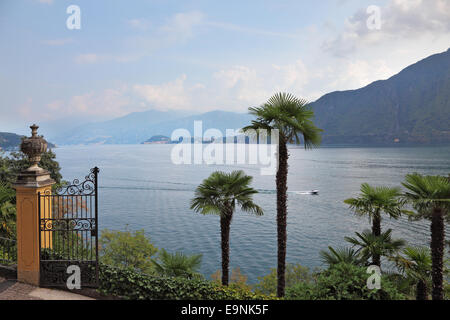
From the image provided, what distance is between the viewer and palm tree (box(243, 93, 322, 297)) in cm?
1003

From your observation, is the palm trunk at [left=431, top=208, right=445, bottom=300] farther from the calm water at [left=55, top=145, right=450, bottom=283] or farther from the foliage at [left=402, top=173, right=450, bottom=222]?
the calm water at [left=55, top=145, right=450, bottom=283]

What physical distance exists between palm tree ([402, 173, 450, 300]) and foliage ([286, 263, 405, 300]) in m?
2.07

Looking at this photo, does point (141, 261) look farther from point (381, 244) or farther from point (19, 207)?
point (381, 244)

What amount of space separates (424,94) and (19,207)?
734 ft

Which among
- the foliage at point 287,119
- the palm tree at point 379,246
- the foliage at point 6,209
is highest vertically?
the foliage at point 287,119

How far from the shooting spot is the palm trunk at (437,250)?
9.32 m

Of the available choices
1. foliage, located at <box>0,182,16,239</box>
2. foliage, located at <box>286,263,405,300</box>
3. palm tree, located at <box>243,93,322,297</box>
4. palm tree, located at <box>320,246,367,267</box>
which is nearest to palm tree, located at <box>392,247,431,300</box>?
palm tree, located at <box>320,246,367,267</box>

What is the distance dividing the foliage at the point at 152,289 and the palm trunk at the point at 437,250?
5.41m

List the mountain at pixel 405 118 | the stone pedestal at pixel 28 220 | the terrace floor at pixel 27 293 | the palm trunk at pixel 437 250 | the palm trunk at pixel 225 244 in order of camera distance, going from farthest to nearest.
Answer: the mountain at pixel 405 118 < the palm trunk at pixel 225 244 < the palm trunk at pixel 437 250 < the stone pedestal at pixel 28 220 < the terrace floor at pixel 27 293

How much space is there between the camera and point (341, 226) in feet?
129

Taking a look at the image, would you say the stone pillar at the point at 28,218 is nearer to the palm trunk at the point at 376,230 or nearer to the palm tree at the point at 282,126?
the palm tree at the point at 282,126

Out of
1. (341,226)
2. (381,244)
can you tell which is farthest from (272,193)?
(381,244)

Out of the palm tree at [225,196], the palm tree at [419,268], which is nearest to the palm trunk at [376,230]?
the palm tree at [419,268]

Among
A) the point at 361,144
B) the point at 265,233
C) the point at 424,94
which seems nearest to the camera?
the point at 265,233
